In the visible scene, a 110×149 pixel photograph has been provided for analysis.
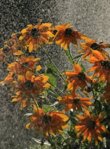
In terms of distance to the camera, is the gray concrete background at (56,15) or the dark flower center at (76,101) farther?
the gray concrete background at (56,15)

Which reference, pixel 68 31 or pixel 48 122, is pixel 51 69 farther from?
pixel 48 122

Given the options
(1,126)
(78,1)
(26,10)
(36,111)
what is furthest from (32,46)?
(78,1)

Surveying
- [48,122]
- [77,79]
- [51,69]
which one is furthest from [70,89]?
[51,69]

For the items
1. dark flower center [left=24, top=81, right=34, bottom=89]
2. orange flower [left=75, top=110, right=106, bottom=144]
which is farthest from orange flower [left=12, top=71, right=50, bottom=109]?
orange flower [left=75, top=110, right=106, bottom=144]

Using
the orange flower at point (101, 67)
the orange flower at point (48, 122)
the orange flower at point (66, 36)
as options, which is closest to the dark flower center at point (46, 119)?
the orange flower at point (48, 122)

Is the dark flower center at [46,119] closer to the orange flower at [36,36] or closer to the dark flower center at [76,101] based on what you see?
the dark flower center at [76,101]

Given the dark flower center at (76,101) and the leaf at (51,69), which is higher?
the dark flower center at (76,101)

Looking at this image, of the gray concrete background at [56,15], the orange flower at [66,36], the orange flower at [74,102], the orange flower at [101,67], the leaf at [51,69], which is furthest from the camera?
the gray concrete background at [56,15]

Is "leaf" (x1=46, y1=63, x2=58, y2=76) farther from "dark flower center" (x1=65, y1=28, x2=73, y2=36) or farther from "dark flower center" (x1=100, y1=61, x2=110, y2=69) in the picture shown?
"dark flower center" (x1=100, y1=61, x2=110, y2=69)
